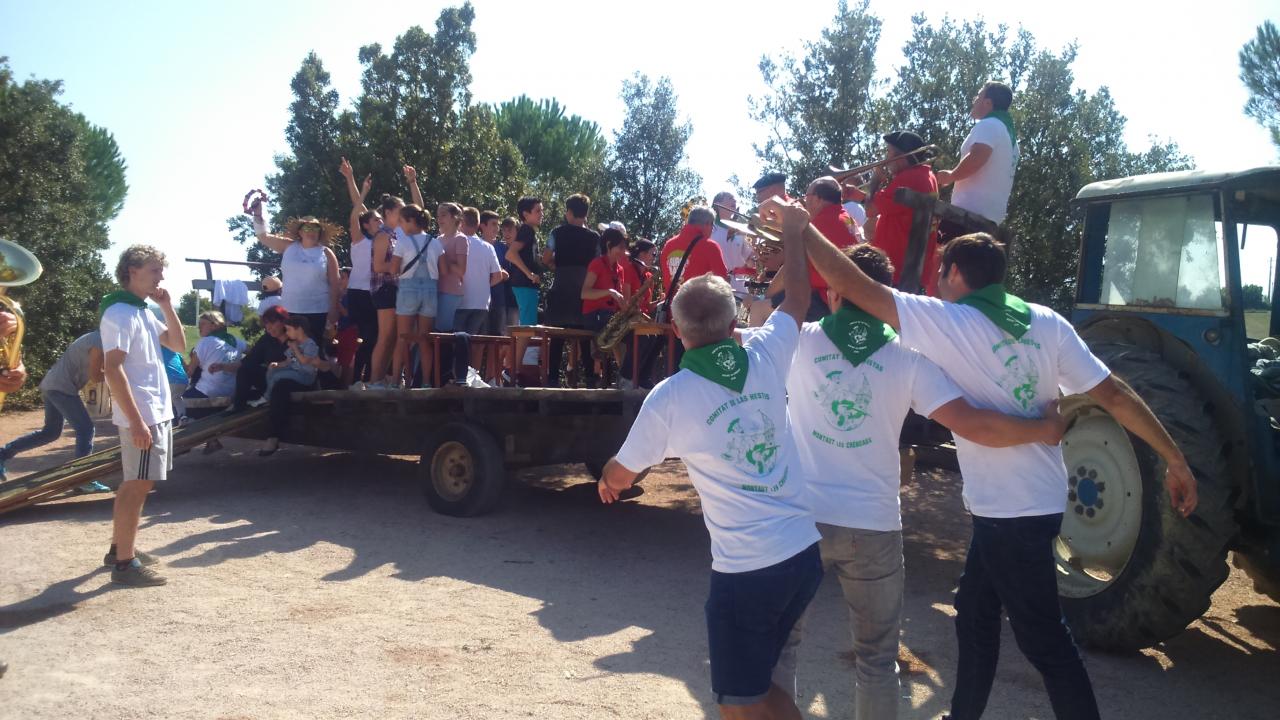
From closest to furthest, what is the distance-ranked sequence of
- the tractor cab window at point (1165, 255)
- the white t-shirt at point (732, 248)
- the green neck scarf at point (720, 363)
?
the green neck scarf at point (720, 363)
the tractor cab window at point (1165, 255)
the white t-shirt at point (732, 248)

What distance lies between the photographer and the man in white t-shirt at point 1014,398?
10.6ft

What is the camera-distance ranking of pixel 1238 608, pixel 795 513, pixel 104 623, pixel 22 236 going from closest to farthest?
pixel 795 513
pixel 104 623
pixel 1238 608
pixel 22 236

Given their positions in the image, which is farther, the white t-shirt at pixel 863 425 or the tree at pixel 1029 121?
the tree at pixel 1029 121

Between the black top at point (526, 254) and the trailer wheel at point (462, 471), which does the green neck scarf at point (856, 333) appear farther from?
the black top at point (526, 254)

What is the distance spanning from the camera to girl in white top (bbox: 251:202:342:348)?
916 centimetres

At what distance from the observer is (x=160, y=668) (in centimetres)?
450

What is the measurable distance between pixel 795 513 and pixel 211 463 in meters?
9.37

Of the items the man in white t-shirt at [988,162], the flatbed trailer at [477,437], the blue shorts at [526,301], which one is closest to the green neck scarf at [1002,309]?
the man in white t-shirt at [988,162]

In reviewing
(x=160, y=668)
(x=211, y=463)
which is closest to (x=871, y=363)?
(x=160, y=668)

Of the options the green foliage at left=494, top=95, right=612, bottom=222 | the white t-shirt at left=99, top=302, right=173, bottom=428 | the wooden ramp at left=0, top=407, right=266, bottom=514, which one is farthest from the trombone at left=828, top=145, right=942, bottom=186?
the green foliage at left=494, top=95, right=612, bottom=222

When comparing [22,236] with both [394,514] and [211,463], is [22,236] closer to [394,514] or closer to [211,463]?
[211,463]

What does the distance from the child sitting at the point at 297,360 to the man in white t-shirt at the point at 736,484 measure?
693cm

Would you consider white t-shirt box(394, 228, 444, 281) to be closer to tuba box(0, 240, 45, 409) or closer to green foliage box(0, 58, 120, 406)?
tuba box(0, 240, 45, 409)

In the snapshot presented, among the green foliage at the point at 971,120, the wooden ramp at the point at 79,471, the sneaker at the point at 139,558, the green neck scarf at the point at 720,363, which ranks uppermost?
the green foliage at the point at 971,120
